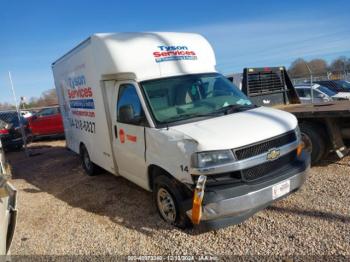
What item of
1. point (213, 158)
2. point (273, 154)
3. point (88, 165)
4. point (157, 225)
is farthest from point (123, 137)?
point (88, 165)

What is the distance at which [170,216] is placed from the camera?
4316 millimetres

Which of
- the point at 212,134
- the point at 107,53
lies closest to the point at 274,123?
the point at 212,134

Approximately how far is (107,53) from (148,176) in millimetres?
2059

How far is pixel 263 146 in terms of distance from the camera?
12.3 feet

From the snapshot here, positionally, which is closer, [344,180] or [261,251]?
[261,251]

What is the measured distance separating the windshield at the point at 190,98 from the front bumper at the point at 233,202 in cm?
119

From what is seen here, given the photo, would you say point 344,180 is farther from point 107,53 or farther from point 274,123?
point 107,53

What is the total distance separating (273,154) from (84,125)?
4.70 m

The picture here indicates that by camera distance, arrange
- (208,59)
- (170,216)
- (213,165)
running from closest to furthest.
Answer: (213,165)
(170,216)
(208,59)

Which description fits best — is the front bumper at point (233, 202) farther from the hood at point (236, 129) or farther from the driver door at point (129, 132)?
the driver door at point (129, 132)

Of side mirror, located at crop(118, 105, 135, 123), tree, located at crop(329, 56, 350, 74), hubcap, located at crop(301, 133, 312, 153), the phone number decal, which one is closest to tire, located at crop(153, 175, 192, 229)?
side mirror, located at crop(118, 105, 135, 123)

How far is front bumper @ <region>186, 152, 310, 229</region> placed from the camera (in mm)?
3469

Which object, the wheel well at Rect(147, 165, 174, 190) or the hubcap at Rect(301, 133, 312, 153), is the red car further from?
the hubcap at Rect(301, 133, 312, 153)

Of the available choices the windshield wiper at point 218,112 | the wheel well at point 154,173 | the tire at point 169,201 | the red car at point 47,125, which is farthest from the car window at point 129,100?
the red car at point 47,125
